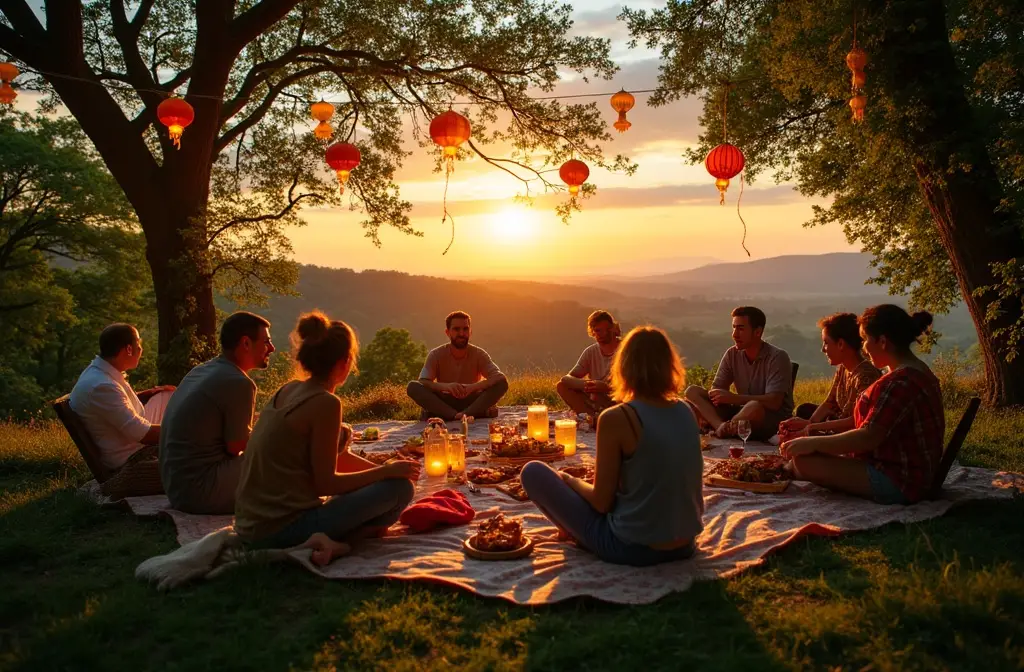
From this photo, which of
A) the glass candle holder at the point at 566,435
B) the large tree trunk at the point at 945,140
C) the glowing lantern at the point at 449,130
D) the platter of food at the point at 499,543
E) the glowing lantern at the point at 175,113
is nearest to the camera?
the platter of food at the point at 499,543

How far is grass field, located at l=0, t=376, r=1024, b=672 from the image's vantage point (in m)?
3.18

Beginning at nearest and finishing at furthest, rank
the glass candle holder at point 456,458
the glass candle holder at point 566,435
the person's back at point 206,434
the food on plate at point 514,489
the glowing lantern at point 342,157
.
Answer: the person's back at point 206,434, the food on plate at point 514,489, the glass candle holder at point 456,458, the glass candle holder at point 566,435, the glowing lantern at point 342,157

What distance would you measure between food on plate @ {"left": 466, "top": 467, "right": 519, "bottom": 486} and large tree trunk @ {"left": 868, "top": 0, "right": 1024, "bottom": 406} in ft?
20.9

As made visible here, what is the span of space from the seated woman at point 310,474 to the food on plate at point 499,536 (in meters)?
0.59

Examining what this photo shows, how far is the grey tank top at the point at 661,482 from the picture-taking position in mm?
3941

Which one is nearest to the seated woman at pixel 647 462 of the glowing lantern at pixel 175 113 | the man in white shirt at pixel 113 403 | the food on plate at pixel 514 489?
the food on plate at pixel 514 489

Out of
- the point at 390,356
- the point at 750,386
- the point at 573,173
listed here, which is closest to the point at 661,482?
the point at 750,386

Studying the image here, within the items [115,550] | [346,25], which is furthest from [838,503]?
[346,25]

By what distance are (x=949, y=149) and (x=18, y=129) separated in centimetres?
2740

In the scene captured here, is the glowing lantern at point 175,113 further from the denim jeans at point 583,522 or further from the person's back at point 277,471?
the denim jeans at point 583,522

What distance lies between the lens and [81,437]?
5961mm

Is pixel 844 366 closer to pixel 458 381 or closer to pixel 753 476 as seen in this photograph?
pixel 753 476

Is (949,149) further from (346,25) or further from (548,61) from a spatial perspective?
(346,25)

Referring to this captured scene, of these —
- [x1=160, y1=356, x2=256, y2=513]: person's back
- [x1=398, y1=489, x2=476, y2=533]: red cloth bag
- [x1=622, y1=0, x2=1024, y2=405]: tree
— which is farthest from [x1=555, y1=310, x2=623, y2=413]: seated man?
[x1=160, y1=356, x2=256, y2=513]: person's back
